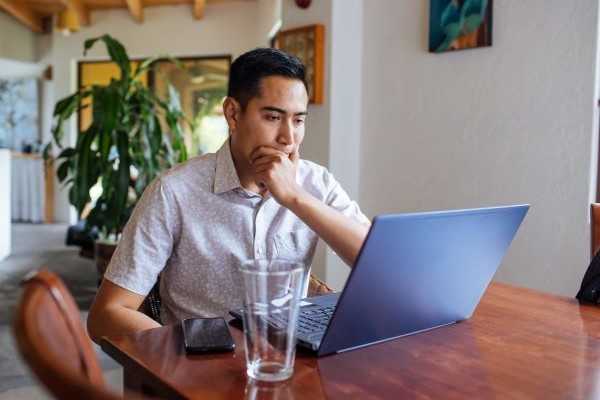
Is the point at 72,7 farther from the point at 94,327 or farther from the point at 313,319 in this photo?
the point at 313,319

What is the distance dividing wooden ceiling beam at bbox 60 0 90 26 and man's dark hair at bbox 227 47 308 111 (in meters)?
5.93

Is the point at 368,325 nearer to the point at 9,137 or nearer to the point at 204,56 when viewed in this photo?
the point at 204,56

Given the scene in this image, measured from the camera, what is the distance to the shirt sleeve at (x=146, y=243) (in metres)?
1.21

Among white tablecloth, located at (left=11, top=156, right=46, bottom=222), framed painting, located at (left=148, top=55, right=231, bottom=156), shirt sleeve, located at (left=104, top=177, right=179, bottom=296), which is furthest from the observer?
white tablecloth, located at (left=11, top=156, right=46, bottom=222)

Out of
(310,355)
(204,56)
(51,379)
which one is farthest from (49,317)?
(204,56)

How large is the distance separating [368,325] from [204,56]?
254 inches

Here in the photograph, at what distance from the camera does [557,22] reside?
2373 mm

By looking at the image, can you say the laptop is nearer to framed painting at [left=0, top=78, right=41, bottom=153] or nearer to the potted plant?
the potted plant

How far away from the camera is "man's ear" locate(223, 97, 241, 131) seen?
4.58 feet

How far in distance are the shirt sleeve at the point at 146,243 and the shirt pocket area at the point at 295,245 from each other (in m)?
0.24

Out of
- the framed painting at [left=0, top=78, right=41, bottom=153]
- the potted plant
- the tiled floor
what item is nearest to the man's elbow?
the tiled floor

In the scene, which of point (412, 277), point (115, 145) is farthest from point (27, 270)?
point (412, 277)

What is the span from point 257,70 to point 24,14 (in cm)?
717

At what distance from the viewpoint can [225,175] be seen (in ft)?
4.50
